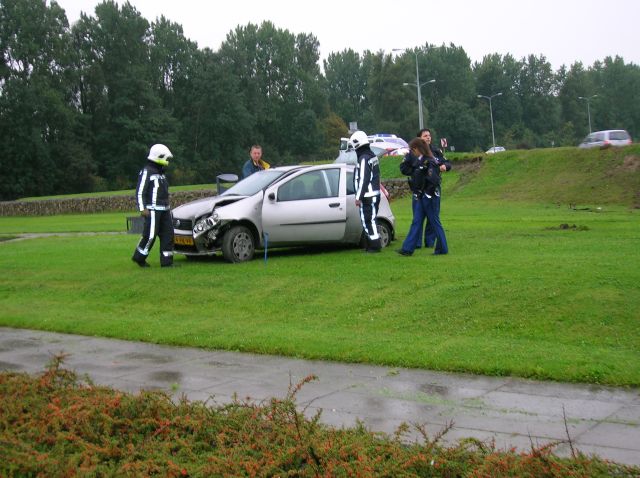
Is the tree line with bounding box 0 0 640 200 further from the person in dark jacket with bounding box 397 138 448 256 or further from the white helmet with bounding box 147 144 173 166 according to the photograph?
the person in dark jacket with bounding box 397 138 448 256

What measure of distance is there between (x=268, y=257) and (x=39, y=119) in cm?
6758

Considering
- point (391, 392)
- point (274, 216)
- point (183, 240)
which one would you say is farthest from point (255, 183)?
point (391, 392)

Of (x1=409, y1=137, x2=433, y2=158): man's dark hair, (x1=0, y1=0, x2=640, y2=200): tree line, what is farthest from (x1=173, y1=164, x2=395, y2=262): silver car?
(x1=0, y1=0, x2=640, y2=200): tree line

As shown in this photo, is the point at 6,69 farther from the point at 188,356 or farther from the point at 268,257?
the point at 188,356

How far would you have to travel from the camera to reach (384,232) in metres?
15.5

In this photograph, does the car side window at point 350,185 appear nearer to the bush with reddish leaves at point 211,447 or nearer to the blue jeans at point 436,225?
the blue jeans at point 436,225

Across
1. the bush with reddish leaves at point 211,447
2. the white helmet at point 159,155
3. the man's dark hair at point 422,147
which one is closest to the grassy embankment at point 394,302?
the man's dark hair at point 422,147

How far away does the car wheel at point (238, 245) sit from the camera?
14.1 meters

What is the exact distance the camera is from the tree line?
77.8 m

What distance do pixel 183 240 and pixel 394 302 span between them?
534 centimetres

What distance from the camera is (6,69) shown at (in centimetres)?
7794

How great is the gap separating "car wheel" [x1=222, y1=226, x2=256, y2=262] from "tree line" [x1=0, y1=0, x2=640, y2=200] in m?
65.2

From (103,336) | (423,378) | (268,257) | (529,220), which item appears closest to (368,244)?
(268,257)

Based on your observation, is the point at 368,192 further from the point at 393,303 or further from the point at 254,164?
the point at 393,303
